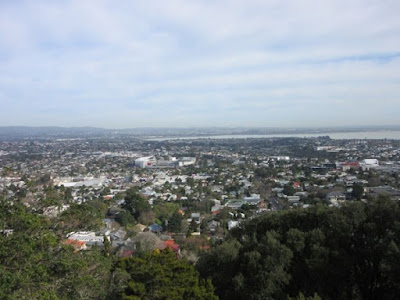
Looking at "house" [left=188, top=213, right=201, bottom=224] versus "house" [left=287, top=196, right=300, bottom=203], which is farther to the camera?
"house" [left=287, top=196, right=300, bottom=203]

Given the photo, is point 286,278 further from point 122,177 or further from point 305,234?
point 122,177

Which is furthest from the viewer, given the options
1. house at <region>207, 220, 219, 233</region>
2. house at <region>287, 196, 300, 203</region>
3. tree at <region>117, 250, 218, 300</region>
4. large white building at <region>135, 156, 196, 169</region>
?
large white building at <region>135, 156, 196, 169</region>

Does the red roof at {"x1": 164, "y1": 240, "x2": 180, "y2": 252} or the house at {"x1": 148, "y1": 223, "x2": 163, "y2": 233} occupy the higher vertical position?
the red roof at {"x1": 164, "y1": 240, "x2": 180, "y2": 252}

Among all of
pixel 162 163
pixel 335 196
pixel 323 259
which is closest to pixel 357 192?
pixel 335 196

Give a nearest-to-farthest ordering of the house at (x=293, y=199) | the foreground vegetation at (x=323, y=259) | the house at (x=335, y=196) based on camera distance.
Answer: the foreground vegetation at (x=323, y=259) → the house at (x=335, y=196) → the house at (x=293, y=199)

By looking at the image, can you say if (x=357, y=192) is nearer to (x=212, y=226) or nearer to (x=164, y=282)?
(x=212, y=226)

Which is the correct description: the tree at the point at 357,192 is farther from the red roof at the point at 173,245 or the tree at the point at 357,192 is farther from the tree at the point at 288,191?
the red roof at the point at 173,245

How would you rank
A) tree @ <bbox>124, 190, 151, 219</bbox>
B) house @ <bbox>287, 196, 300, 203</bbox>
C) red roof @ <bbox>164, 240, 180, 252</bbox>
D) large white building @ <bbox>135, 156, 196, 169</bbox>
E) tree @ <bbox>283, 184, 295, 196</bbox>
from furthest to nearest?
large white building @ <bbox>135, 156, 196, 169</bbox> < tree @ <bbox>283, 184, 295, 196</bbox> < house @ <bbox>287, 196, 300, 203</bbox> < tree @ <bbox>124, 190, 151, 219</bbox> < red roof @ <bbox>164, 240, 180, 252</bbox>

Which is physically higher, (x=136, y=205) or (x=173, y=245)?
(x=136, y=205)

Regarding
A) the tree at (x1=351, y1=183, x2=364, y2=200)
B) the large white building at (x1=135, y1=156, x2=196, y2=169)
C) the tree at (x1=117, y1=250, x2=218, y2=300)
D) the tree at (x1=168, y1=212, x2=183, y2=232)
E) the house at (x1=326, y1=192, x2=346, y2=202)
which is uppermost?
the tree at (x1=117, y1=250, x2=218, y2=300)

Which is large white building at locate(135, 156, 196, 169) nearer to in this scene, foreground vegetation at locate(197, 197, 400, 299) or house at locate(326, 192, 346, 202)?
house at locate(326, 192, 346, 202)

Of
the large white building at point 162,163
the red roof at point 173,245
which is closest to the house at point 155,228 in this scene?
the red roof at point 173,245

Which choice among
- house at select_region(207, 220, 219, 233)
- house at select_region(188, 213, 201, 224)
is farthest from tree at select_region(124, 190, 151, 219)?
house at select_region(207, 220, 219, 233)
